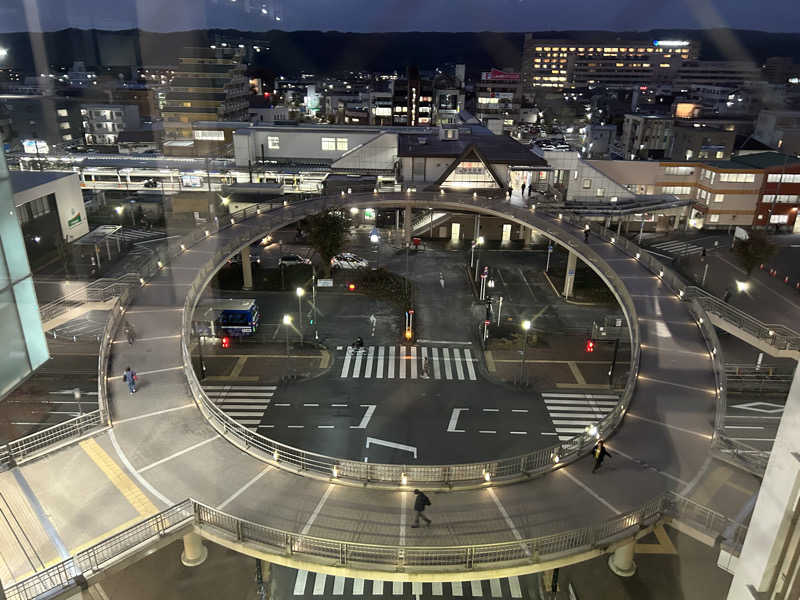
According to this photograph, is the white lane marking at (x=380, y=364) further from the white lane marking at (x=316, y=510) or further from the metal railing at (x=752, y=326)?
the metal railing at (x=752, y=326)

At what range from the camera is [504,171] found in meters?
52.7

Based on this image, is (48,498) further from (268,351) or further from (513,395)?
(513,395)

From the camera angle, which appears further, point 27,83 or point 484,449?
point 27,83

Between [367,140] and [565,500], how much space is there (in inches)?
2142

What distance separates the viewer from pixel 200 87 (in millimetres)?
92938

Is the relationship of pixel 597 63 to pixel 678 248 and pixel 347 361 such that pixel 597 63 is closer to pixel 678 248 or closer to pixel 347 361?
pixel 678 248

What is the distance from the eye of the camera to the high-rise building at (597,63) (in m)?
186

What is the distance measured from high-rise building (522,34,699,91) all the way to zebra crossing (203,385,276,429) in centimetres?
18369

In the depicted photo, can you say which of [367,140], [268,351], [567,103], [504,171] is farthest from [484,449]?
[567,103]

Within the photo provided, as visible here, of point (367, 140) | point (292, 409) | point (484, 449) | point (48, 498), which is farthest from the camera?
point (367, 140)

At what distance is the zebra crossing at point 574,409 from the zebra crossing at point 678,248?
30.1 m

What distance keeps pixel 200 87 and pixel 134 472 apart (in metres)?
93.1

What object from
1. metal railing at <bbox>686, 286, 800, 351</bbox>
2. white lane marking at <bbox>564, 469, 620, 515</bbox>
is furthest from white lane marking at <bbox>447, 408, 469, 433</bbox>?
metal railing at <bbox>686, 286, 800, 351</bbox>

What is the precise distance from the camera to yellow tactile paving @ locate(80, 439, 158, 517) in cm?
1396
